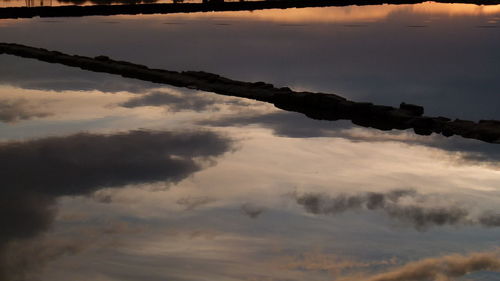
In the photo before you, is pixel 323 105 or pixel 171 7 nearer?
pixel 323 105

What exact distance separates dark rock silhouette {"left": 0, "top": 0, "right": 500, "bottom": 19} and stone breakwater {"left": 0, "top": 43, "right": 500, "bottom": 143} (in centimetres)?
1980

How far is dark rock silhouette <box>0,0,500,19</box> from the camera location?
36.9 meters

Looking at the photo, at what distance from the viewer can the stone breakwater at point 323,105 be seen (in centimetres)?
1047

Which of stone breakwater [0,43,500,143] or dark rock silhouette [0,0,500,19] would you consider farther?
dark rock silhouette [0,0,500,19]

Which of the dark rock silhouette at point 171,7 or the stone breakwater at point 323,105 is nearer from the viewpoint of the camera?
the stone breakwater at point 323,105

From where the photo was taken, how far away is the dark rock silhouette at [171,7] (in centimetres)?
3691

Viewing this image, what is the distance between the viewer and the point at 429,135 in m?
10.3

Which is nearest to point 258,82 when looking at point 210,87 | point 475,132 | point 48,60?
point 210,87

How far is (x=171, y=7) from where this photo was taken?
135ft

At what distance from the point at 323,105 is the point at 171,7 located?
98.6 ft

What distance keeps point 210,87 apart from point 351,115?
3912mm

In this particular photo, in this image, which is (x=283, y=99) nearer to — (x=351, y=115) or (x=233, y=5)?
(x=351, y=115)

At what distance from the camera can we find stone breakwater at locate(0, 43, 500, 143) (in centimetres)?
1047

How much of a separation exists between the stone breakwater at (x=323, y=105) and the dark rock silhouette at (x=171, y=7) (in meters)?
19.8
